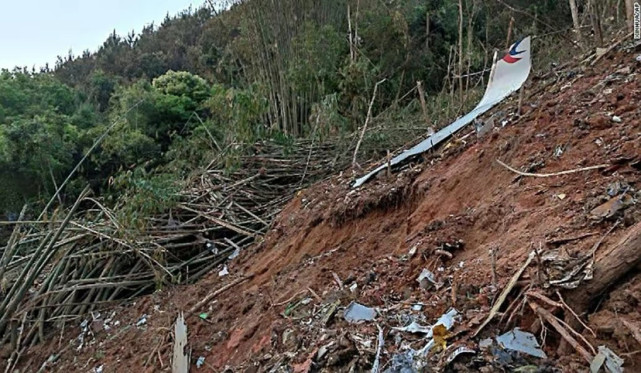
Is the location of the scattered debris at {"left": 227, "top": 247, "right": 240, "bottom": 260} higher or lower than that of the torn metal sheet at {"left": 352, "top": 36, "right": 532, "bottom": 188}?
lower

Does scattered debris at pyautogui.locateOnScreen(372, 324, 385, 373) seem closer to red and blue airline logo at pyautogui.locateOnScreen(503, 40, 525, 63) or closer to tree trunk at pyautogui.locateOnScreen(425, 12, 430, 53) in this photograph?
red and blue airline logo at pyautogui.locateOnScreen(503, 40, 525, 63)

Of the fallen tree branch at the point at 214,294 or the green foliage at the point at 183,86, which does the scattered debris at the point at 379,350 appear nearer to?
the fallen tree branch at the point at 214,294

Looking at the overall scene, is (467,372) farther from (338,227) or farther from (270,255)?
(270,255)

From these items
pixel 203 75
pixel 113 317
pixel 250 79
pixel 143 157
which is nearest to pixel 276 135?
pixel 113 317

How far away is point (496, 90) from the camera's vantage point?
13.2 ft

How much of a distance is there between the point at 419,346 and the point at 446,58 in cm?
823

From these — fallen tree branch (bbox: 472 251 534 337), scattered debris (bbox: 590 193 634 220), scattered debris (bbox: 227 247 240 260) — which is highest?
scattered debris (bbox: 590 193 634 220)

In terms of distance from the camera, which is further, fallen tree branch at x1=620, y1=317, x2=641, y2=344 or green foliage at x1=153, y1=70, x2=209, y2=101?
green foliage at x1=153, y1=70, x2=209, y2=101

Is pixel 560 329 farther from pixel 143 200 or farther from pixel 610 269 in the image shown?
pixel 143 200

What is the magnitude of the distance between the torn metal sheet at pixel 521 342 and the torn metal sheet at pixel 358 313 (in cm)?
51

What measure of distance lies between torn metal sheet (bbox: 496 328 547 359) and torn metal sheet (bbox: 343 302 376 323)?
0.51 meters

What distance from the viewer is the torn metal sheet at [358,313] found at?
1938 mm

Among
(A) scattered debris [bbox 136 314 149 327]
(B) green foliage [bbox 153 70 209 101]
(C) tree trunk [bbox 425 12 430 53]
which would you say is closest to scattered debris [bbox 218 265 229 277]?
(A) scattered debris [bbox 136 314 149 327]

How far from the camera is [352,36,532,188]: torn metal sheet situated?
3.61 metres
